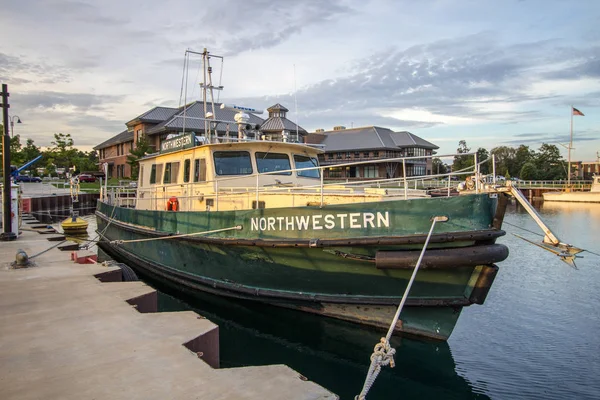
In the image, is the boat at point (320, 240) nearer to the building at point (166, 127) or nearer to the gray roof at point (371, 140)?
the building at point (166, 127)

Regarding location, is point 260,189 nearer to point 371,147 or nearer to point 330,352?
point 330,352

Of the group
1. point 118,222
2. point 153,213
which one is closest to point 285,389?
point 153,213

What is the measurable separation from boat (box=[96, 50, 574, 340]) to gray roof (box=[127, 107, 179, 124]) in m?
34.9

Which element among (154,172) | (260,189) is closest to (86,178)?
(154,172)

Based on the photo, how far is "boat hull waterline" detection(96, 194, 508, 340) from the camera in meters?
5.69

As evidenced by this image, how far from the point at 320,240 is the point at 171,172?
5.61m

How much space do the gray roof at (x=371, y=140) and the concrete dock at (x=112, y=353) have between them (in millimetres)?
45943

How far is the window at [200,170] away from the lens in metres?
9.29

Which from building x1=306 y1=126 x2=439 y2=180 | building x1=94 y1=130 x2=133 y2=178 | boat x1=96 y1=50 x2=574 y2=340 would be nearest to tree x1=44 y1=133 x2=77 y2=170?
building x1=94 y1=130 x2=133 y2=178

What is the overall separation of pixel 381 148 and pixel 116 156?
3106 cm

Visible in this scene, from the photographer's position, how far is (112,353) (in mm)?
3814

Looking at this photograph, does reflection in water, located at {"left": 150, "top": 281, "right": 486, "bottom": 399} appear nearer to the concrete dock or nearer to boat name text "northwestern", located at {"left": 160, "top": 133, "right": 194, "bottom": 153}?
the concrete dock

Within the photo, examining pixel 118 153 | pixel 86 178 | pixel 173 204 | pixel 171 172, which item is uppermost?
pixel 118 153

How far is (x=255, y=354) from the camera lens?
20.8 ft
